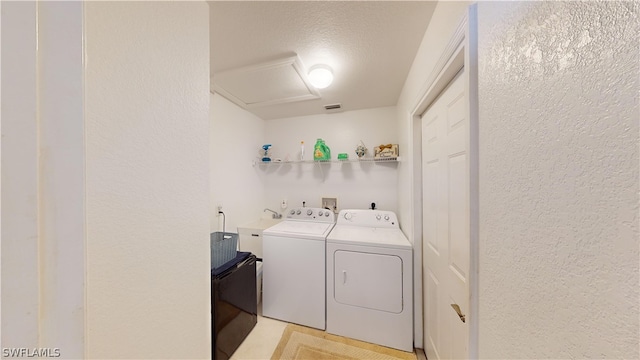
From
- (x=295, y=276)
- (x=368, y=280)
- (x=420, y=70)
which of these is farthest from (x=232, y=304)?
(x=420, y=70)

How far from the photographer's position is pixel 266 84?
1.84 metres

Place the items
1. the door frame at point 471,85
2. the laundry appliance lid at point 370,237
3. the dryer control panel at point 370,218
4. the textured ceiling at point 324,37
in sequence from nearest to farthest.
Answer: the door frame at point 471,85, the textured ceiling at point 324,37, the laundry appliance lid at point 370,237, the dryer control panel at point 370,218

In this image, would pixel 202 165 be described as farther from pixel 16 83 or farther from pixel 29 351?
pixel 29 351

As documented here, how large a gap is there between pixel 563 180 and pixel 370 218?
1.91 m

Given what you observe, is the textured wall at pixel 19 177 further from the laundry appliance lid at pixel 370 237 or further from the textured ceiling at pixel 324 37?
the laundry appliance lid at pixel 370 237

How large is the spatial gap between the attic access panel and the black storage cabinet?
1.70m

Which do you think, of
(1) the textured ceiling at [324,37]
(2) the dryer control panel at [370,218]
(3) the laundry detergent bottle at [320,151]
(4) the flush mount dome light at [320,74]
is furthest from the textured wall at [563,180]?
(3) the laundry detergent bottle at [320,151]

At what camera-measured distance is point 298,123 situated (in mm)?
2771

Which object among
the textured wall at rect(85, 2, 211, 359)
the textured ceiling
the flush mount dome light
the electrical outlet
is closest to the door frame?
the textured ceiling

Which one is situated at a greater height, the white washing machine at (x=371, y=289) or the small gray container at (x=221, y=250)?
the small gray container at (x=221, y=250)

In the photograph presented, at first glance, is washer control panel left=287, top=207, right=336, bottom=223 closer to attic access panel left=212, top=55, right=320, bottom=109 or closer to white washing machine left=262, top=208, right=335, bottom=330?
white washing machine left=262, top=208, right=335, bottom=330

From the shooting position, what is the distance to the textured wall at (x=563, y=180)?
0.28 m

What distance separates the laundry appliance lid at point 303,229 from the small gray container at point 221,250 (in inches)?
13.3

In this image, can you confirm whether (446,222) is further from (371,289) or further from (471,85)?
(371,289)
